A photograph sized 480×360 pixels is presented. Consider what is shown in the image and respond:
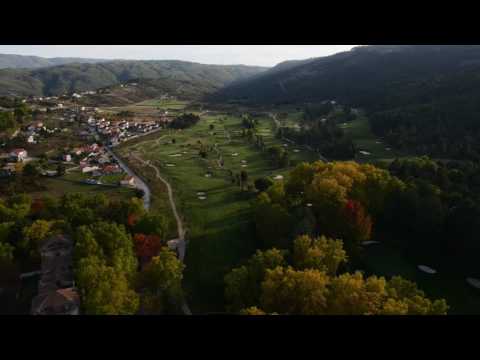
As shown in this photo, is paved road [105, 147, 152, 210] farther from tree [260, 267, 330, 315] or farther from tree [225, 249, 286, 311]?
tree [260, 267, 330, 315]

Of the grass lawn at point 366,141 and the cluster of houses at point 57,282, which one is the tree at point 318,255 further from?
the grass lawn at point 366,141

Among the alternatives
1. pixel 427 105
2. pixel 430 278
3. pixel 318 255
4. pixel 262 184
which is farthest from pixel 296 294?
pixel 427 105

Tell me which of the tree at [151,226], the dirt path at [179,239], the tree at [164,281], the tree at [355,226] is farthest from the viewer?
the tree at [151,226]

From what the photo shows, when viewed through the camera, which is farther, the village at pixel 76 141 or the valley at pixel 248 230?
the village at pixel 76 141

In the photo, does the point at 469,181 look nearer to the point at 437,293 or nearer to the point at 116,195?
the point at 437,293

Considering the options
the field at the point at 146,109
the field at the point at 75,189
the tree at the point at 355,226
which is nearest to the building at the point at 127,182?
the field at the point at 75,189

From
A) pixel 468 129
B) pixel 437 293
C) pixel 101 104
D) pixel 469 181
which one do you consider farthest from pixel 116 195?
pixel 101 104
